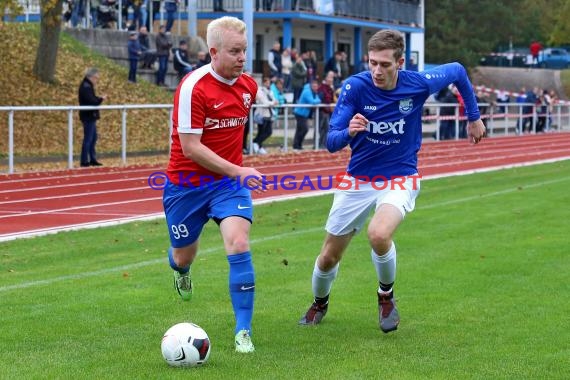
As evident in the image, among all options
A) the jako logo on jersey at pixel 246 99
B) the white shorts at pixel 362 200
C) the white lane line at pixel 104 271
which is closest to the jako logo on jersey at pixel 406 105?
the white shorts at pixel 362 200

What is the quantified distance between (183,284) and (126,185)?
11.1 meters

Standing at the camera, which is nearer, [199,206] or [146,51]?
[199,206]

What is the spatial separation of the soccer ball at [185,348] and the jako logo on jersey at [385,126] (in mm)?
2017

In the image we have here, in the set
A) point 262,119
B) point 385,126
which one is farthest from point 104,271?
point 262,119

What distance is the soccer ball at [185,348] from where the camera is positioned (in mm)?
6676

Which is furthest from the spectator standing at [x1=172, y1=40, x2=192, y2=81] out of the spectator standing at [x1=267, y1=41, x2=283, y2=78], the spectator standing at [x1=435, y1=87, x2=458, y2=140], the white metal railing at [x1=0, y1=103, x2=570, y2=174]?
the spectator standing at [x1=435, y1=87, x2=458, y2=140]

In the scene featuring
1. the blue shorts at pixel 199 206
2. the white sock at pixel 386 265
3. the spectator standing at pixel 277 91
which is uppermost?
the spectator standing at pixel 277 91

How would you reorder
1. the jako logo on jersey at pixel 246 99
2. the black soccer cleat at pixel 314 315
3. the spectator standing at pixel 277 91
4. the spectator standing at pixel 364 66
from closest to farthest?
1. the jako logo on jersey at pixel 246 99
2. the black soccer cleat at pixel 314 315
3. the spectator standing at pixel 277 91
4. the spectator standing at pixel 364 66

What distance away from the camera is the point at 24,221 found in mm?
14758

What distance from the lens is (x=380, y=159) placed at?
8.05 m

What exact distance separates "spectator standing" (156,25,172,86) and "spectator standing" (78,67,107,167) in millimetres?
10221

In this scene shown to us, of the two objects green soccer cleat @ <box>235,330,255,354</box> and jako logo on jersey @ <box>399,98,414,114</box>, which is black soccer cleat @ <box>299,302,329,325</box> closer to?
green soccer cleat @ <box>235,330,255,354</box>

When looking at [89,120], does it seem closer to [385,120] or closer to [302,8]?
[385,120]

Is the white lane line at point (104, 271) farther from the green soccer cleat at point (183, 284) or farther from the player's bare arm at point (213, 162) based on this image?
the player's bare arm at point (213, 162)
